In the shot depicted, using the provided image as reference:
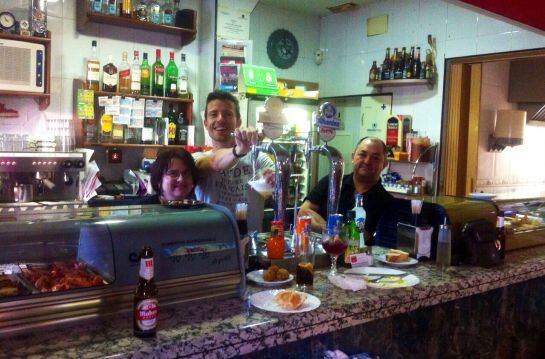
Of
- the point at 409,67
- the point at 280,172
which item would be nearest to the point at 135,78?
the point at 409,67

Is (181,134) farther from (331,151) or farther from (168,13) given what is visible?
(331,151)

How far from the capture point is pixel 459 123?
17.4 feet

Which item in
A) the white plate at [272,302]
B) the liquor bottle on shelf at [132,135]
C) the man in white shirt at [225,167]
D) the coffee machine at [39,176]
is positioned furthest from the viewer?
the liquor bottle on shelf at [132,135]

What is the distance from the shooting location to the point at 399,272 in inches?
81.4

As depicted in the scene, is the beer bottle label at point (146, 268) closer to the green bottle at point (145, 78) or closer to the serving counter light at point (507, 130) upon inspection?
the green bottle at point (145, 78)

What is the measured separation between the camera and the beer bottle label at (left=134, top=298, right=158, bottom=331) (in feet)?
4.35

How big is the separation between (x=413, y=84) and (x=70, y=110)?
11.9 ft

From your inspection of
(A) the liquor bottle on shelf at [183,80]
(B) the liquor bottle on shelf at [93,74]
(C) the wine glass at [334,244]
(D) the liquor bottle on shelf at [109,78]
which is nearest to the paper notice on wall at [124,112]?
(D) the liquor bottle on shelf at [109,78]

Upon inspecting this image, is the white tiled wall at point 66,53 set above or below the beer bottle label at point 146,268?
above

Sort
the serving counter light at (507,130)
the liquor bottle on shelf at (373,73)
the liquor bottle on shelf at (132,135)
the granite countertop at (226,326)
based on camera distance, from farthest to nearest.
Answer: the serving counter light at (507,130) < the liquor bottle on shelf at (373,73) < the liquor bottle on shelf at (132,135) < the granite countertop at (226,326)

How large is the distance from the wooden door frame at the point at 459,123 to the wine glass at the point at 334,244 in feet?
12.0

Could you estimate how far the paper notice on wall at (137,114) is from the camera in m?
4.63

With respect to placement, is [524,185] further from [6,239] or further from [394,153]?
[6,239]

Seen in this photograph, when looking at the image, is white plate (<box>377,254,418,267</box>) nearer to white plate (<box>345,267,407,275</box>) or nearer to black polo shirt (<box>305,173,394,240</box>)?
white plate (<box>345,267,407,275</box>)
